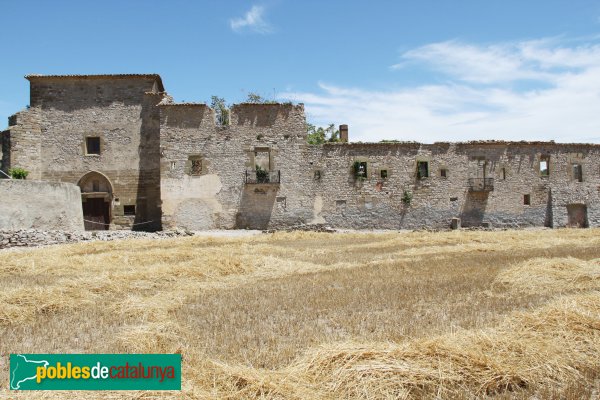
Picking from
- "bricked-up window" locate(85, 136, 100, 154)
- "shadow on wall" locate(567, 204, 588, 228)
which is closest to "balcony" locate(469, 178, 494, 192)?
"shadow on wall" locate(567, 204, 588, 228)

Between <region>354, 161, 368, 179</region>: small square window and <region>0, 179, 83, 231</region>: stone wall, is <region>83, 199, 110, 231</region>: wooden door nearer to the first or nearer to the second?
<region>0, 179, 83, 231</region>: stone wall

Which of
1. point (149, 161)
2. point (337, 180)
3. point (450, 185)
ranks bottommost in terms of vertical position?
point (450, 185)

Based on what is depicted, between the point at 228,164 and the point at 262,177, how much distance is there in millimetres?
2043

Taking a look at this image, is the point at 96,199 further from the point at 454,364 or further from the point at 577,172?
the point at 577,172

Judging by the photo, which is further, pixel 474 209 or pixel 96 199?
pixel 474 209

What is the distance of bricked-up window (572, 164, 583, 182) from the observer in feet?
100

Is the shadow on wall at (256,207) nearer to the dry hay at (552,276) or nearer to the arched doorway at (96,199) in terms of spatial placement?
A: the arched doorway at (96,199)

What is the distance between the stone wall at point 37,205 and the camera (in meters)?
17.3

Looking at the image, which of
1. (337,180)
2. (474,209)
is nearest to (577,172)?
(474,209)

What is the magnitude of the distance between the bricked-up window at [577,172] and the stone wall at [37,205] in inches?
1149

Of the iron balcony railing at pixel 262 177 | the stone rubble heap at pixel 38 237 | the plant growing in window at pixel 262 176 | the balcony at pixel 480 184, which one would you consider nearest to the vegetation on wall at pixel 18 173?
the stone rubble heap at pixel 38 237

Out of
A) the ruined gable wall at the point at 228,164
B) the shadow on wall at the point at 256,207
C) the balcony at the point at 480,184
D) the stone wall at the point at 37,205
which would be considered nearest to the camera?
the stone wall at the point at 37,205

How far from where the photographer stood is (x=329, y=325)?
5750mm
